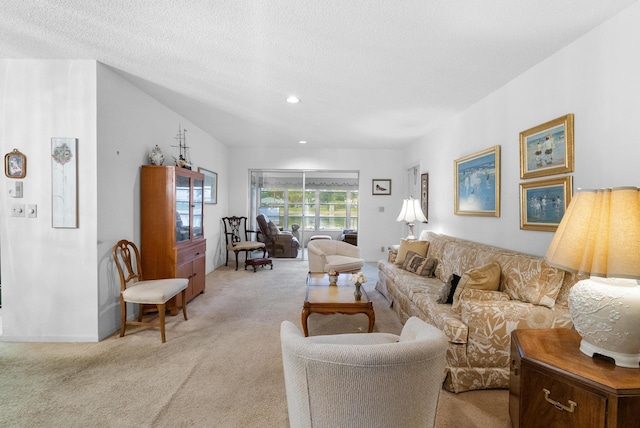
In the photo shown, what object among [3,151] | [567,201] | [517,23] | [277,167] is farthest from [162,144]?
[567,201]

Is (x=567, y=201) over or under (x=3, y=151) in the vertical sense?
under

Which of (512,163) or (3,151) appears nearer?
(3,151)

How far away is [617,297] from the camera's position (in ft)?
4.20

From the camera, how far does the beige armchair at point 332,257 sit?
4367 mm

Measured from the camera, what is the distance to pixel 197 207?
14.1 feet

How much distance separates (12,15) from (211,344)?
9.36 ft

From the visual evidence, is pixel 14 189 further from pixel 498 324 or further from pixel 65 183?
pixel 498 324

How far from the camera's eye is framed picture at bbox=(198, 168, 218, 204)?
5.34 m

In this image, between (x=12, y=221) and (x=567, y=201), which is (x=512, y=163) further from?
(x=12, y=221)

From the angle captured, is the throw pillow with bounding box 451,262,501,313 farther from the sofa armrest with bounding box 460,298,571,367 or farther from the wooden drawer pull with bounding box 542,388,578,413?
the wooden drawer pull with bounding box 542,388,578,413

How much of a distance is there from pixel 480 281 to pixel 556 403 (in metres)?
1.10

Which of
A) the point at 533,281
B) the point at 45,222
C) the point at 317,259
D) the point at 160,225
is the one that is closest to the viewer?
the point at 533,281

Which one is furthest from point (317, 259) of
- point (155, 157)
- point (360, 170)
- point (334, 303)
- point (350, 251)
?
point (360, 170)

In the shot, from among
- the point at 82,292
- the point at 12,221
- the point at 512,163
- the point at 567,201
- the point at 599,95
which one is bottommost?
the point at 82,292
